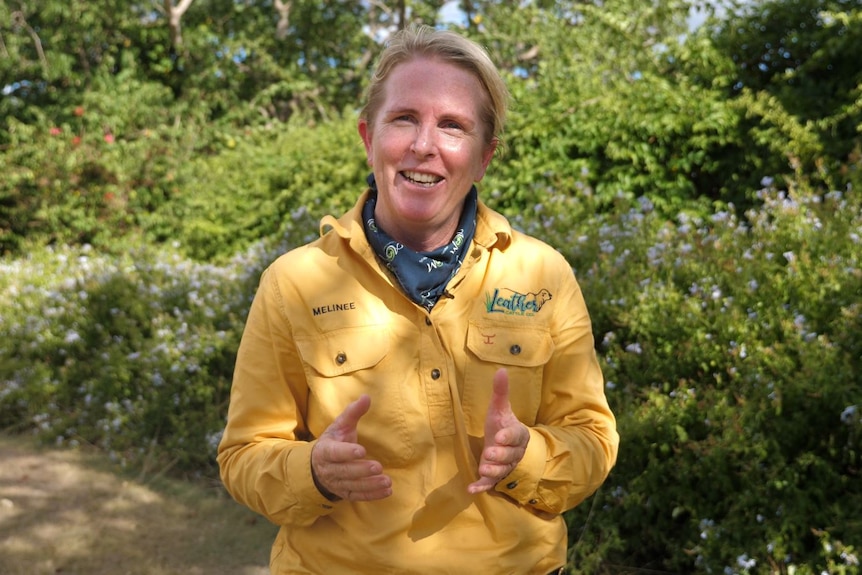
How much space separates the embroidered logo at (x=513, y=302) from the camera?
6.13 ft

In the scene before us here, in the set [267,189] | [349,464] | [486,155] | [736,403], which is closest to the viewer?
[349,464]

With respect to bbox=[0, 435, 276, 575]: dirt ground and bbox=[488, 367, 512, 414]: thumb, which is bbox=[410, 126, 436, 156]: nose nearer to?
bbox=[488, 367, 512, 414]: thumb

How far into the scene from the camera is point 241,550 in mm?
4270

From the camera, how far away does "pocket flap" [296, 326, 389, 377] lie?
5.91 feet

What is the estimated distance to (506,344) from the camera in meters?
1.83

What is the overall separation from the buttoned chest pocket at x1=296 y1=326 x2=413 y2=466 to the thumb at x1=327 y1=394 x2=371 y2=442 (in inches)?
5.6

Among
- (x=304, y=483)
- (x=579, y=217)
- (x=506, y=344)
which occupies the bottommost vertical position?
(x=304, y=483)

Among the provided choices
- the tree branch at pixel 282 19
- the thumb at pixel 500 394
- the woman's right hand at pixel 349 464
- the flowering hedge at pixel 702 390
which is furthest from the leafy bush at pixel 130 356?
the tree branch at pixel 282 19

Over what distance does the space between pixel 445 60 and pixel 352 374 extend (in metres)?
0.66

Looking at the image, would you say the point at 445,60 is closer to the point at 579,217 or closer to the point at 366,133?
the point at 366,133

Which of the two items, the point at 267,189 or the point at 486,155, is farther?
the point at 267,189

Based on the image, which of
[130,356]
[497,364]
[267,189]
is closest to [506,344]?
[497,364]

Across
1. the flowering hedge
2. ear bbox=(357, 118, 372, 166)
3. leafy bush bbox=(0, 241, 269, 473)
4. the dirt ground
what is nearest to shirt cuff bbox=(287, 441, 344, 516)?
ear bbox=(357, 118, 372, 166)

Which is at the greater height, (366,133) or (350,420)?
(366,133)
